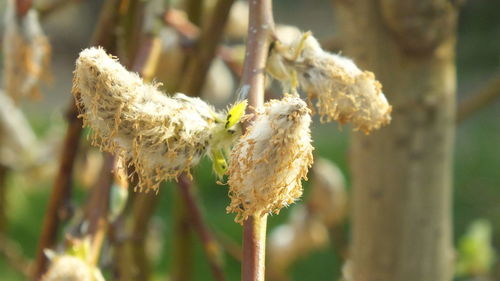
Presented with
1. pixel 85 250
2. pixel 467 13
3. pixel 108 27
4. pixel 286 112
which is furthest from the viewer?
pixel 467 13

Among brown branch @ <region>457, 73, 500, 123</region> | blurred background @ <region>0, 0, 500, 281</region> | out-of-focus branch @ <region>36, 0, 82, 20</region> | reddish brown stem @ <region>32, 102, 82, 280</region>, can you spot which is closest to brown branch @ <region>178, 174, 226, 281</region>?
blurred background @ <region>0, 0, 500, 281</region>

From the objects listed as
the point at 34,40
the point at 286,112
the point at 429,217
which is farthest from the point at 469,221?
the point at 286,112

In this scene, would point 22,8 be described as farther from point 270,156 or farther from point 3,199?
point 3,199

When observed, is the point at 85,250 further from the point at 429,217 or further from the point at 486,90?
the point at 486,90

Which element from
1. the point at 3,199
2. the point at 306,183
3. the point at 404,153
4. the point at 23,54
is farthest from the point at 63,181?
the point at 306,183

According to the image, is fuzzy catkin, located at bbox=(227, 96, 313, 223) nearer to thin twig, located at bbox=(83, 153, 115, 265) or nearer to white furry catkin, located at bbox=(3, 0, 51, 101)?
thin twig, located at bbox=(83, 153, 115, 265)
